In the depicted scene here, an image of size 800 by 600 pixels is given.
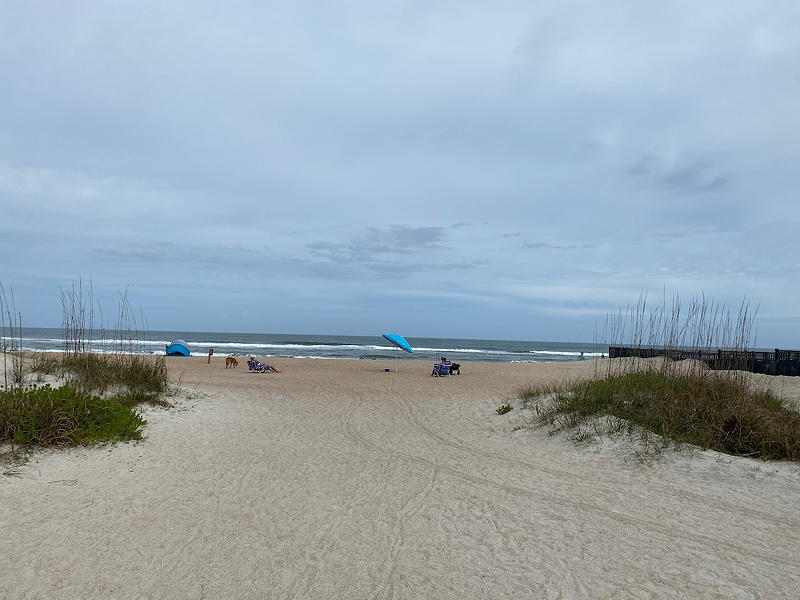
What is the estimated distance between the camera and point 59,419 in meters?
6.93

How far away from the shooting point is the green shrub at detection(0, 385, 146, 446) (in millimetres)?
6617

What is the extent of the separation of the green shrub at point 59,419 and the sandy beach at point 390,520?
0.28 metres

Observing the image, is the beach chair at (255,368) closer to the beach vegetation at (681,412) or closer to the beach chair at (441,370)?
the beach chair at (441,370)

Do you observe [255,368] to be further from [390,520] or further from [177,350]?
[390,520]

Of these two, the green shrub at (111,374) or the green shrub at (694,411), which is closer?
the green shrub at (694,411)

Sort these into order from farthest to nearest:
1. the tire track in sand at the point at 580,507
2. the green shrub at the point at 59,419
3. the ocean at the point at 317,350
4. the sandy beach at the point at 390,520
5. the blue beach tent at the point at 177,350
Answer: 1. the ocean at the point at 317,350
2. the blue beach tent at the point at 177,350
3. the green shrub at the point at 59,419
4. the tire track in sand at the point at 580,507
5. the sandy beach at the point at 390,520

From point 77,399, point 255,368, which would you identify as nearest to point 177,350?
point 255,368

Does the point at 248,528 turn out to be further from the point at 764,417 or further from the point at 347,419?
the point at 764,417

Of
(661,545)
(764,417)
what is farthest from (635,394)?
(661,545)

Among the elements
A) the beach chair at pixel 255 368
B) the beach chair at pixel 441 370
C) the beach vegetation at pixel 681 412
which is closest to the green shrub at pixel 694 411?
the beach vegetation at pixel 681 412

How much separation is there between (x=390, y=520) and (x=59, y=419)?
16.0 ft

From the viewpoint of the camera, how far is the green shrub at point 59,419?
6617mm

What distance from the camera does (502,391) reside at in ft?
52.4

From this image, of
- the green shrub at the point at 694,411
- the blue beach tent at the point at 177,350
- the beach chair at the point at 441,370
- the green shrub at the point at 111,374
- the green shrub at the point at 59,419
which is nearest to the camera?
the green shrub at the point at 59,419
